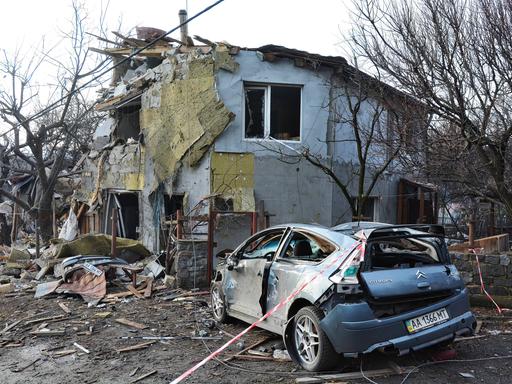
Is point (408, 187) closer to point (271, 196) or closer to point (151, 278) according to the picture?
point (271, 196)

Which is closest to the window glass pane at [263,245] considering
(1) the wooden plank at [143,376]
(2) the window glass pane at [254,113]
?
(1) the wooden plank at [143,376]

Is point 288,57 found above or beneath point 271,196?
above

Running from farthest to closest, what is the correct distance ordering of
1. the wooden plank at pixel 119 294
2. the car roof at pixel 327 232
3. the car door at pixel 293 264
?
the wooden plank at pixel 119 294
the car door at pixel 293 264
the car roof at pixel 327 232

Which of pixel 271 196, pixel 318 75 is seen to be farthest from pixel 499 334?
pixel 318 75

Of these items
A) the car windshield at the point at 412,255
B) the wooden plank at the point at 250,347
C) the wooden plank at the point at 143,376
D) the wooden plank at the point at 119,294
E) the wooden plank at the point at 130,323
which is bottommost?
the wooden plank at the point at 143,376

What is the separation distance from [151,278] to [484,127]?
7.10 meters

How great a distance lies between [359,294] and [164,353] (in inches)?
105

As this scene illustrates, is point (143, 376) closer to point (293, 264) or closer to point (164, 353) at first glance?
point (164, 353)

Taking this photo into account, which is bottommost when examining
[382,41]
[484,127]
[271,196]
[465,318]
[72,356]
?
[72,356]

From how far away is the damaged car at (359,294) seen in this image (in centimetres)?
471

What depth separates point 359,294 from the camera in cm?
475

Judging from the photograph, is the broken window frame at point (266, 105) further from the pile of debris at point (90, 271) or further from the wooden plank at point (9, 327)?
the wooden plank at point (9, 327)

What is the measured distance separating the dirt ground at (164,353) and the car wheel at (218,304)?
5.8 inches

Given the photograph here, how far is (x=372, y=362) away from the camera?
5.23m
